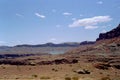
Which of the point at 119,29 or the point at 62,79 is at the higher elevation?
the point at 119,29

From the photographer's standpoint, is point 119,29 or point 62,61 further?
point 119,29

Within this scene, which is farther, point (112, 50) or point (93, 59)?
point (112, 50)

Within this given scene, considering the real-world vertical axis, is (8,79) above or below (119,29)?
below

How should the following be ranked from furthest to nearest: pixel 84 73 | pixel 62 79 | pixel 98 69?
pixel 98 69, pixel 84 73, pixel 62 79

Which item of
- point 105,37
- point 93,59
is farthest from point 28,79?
point 105,37

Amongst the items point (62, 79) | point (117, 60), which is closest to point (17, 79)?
point (62, 79)

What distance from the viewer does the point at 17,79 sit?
122 feet

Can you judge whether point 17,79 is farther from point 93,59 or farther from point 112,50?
point 112,50

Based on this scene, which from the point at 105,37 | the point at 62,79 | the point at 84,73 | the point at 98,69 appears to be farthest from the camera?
the point at 105,37

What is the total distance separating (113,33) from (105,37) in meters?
11.5

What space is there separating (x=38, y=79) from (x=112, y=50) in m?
52.3

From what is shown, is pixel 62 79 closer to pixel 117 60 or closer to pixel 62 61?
pixel 117 60

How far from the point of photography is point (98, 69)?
53.3 meters

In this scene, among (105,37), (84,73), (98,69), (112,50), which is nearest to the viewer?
(84,73)
